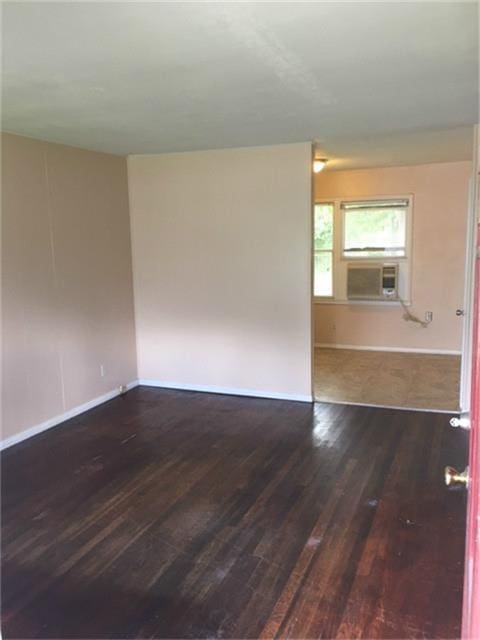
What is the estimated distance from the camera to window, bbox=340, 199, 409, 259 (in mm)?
6504

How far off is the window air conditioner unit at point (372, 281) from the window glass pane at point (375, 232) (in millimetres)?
183

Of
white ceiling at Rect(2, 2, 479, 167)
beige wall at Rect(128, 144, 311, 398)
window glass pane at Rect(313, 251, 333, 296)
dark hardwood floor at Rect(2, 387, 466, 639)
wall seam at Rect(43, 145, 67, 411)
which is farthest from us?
window glass pane at Rect(313, 251, 333, 296)

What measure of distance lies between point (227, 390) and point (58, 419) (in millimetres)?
1680

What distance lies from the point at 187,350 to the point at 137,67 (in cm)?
327

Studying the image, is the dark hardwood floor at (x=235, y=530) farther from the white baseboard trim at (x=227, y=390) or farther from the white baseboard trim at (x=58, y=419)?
the white baseboard trim at (x=227, y=390)

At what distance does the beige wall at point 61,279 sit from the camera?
3861 millimetres

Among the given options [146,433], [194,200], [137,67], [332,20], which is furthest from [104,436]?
[332,20]

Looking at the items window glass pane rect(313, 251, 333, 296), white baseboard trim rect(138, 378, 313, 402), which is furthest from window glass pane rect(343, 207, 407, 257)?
white baseboard trim rect(138, 378, 313, 402)

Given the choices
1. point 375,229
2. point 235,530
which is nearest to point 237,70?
point 235,530

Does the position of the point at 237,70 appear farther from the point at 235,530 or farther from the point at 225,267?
the point at 225,267

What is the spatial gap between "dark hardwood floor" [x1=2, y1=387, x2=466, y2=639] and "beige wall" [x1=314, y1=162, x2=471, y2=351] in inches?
99.3

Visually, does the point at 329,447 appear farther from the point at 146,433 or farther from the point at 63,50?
the point at 63,50

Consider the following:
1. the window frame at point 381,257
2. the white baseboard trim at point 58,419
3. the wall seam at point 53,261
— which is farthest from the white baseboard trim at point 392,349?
the wall seam at point 53,261

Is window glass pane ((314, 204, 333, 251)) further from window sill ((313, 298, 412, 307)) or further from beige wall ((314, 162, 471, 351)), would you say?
window sill ((313, 298, 412, 307))
